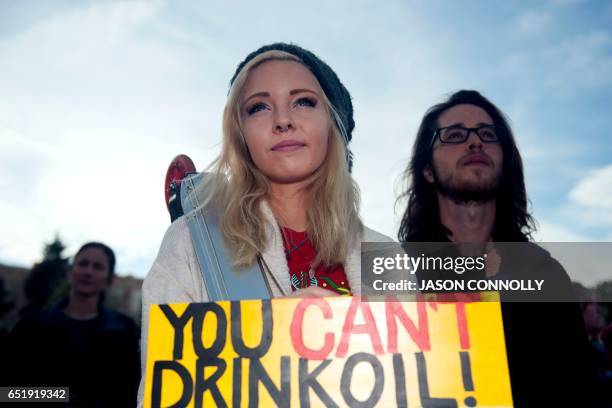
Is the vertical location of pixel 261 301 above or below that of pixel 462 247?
below

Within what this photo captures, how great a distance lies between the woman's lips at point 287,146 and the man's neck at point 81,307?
3.32 meters

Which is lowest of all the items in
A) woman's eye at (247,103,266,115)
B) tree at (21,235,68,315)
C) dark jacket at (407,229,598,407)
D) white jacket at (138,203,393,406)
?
dark jacket at (407,229,598,407)

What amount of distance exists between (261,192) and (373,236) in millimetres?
541

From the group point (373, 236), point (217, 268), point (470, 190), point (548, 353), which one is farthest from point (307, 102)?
point (548, 353)

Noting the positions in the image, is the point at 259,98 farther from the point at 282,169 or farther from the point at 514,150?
the point at 514,150

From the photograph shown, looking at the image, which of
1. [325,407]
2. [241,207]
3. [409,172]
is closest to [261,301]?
[325,407]

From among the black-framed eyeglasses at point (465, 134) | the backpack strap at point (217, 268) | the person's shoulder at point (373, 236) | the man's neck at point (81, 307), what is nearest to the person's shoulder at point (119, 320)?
the man's neck at point (81, 307)

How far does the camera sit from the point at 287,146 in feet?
6.07

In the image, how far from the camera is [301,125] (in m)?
1.85

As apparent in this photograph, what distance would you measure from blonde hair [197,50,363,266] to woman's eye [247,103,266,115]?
0.31 ft

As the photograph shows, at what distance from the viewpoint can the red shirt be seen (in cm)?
182

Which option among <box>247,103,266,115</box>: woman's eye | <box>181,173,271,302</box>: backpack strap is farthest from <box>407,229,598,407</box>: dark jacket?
<box>247,103,266,115</box>: woman's eye

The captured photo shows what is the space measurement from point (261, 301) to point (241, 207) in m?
0.64

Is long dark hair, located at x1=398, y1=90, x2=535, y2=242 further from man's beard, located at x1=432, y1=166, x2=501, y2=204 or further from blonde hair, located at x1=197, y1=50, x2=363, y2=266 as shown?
blonde hair, located at x1=197, y1=50, x2=363, y2=266
